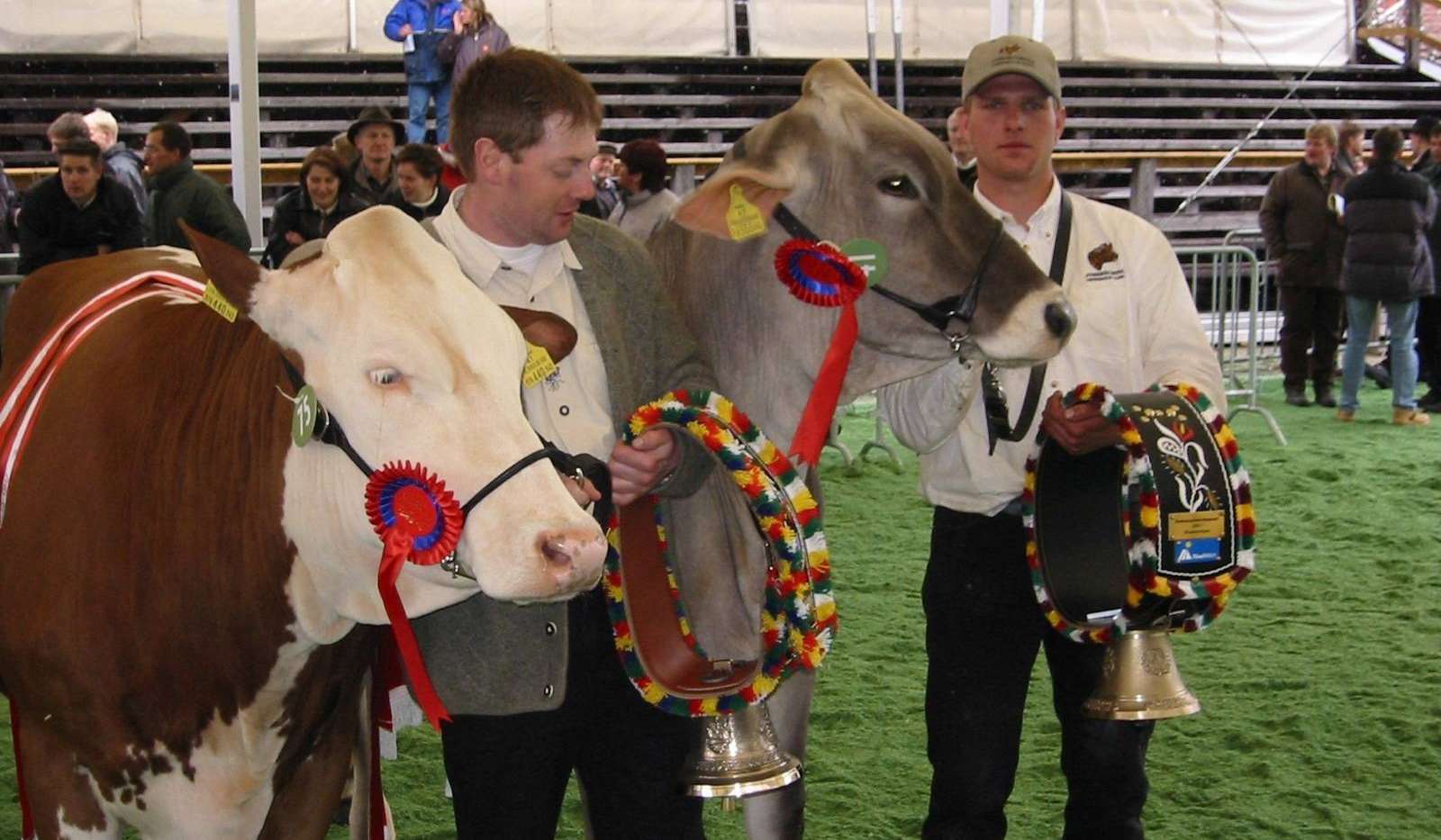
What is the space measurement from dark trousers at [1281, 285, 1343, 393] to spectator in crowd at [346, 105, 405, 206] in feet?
23.4

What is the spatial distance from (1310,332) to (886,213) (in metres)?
9.98

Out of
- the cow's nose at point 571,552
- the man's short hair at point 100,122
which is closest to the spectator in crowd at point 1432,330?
the man's short hair at point 100,122

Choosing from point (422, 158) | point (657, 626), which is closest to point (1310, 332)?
point (422, 158)

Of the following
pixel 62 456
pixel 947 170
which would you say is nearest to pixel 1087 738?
pixel 947 170

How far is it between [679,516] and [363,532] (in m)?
0.84

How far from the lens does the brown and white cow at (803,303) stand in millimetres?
2740

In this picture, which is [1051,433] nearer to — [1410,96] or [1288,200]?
[1288,200]

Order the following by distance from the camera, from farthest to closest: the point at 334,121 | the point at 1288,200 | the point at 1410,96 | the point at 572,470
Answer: the point at 1410,96 < the point at 334,121 < the point at 1288,200 < the point at 572,470

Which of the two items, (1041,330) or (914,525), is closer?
(1041,330)

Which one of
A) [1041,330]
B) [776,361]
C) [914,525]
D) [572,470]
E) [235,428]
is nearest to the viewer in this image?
[572,470]

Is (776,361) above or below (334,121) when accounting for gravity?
below

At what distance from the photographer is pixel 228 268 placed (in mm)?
1967

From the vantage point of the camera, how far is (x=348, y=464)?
200cm

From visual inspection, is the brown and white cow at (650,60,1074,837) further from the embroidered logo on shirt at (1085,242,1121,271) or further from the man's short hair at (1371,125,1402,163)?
the man's short hair at (1371,125,1402,163)
